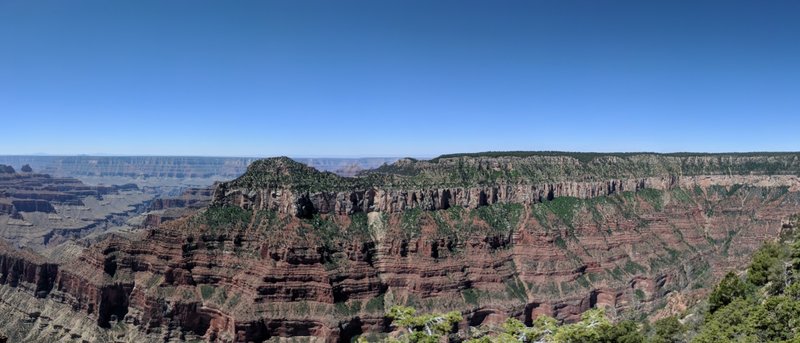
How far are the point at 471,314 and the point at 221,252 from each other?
49.6 metres

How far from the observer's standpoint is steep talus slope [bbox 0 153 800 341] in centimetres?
9856

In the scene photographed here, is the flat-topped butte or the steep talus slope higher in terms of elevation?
the flat-topped butte

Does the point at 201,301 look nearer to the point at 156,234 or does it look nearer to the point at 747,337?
the point at 156,234

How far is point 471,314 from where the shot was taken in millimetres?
103562

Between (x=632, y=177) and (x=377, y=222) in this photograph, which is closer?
(x=377, y=222)

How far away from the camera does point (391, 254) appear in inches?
4338

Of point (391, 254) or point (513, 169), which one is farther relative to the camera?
point (513, 169)

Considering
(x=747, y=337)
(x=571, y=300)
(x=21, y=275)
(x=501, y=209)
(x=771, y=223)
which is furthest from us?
(x=771, y=223)

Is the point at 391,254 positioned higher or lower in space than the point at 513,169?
lower

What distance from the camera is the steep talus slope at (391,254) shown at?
9856 cm

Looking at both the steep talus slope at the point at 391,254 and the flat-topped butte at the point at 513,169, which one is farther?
the flat-topped butte at the point at 513,169

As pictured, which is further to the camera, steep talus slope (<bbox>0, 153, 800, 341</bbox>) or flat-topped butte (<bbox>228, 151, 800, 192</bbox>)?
flat-topped butte (<bbox>228, 151, 800, 192</bbox>)

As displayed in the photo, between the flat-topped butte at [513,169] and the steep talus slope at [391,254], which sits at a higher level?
the flat-topped butte at [513,169]

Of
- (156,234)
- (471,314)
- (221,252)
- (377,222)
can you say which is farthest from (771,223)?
(156,234)
